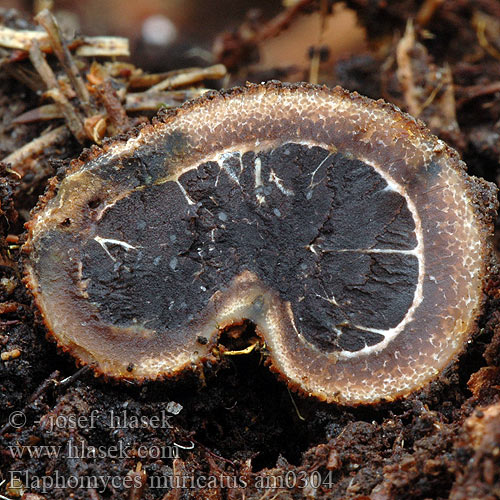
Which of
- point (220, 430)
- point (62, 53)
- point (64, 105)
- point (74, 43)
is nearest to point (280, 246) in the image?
point (220, 430)

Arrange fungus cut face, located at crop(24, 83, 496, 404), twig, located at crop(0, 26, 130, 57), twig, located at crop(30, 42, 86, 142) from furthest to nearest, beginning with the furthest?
twig, located at crop(0, 26, 130, 57)
twig, located at crop(30, 42, 86, 142)
fungus cut face, located at crop(24, 83, 496, 404)

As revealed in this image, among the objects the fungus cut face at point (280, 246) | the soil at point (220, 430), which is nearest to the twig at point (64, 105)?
the soil at point (220, 430)

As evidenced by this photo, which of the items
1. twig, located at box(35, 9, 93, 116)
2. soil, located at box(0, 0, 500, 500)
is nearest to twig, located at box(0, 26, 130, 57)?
→ twig, located at box(35, 9, 93, 116)

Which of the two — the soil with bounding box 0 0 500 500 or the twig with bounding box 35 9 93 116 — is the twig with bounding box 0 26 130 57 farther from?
the soil with bounding box 0 0 500 500

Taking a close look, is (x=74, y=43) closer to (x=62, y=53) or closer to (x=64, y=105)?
(x=62, y=53)

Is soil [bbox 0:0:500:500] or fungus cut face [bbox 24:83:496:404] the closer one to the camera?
soil [bbox 0:0:500:500]

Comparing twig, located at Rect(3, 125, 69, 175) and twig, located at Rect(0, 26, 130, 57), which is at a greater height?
twig, located at Rect(0, 26, 130, 57)

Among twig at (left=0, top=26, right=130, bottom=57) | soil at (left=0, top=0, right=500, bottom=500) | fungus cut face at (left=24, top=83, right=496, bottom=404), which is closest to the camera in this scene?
soil at (left=0, top=0, right=500, bottom=500)

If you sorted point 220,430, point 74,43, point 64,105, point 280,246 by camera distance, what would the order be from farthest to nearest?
1. point 74,43
2. point 64,105
3. point 220,430
4. point 280,246

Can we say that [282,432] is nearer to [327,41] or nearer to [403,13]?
[403,13]
